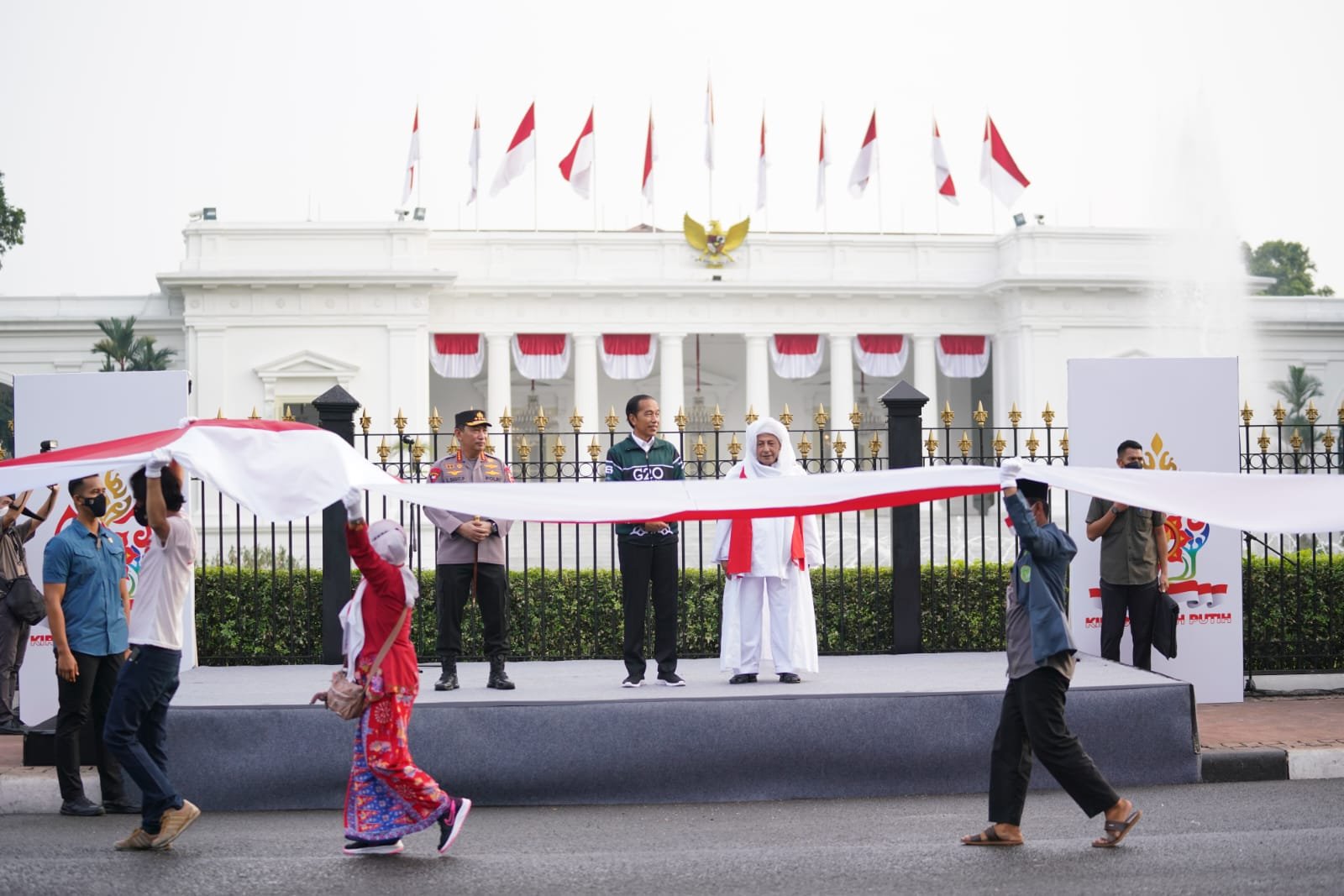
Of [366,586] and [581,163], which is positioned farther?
[581,163]

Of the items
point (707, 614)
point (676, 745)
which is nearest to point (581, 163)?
point (707, 614)

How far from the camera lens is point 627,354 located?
141 feet

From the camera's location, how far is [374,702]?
5965mm

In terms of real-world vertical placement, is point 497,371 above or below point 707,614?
above

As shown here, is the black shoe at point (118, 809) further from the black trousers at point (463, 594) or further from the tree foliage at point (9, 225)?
the tree foliage at point (9, 225)

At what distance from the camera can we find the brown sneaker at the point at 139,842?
20.2 feet

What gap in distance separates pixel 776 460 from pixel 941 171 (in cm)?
3392

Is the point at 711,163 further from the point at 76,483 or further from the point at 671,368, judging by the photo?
the point at 76,483

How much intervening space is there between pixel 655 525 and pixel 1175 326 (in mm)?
37905

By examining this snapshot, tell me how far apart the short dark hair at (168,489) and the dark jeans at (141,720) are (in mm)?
654

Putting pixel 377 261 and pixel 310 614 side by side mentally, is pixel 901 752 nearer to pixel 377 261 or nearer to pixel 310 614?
pixel 310 614

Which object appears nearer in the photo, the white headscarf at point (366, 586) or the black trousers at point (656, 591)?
the white headscarf at point (366, 586)

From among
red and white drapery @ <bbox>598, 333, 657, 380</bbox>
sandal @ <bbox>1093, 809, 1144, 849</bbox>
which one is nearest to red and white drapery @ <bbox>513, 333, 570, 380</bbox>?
red and white drapery @ <bbox>598, 333, 657, 380</bbox>

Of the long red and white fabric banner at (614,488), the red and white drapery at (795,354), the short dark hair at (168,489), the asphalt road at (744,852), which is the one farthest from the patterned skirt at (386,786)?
the red and white drapery at (795,354)
